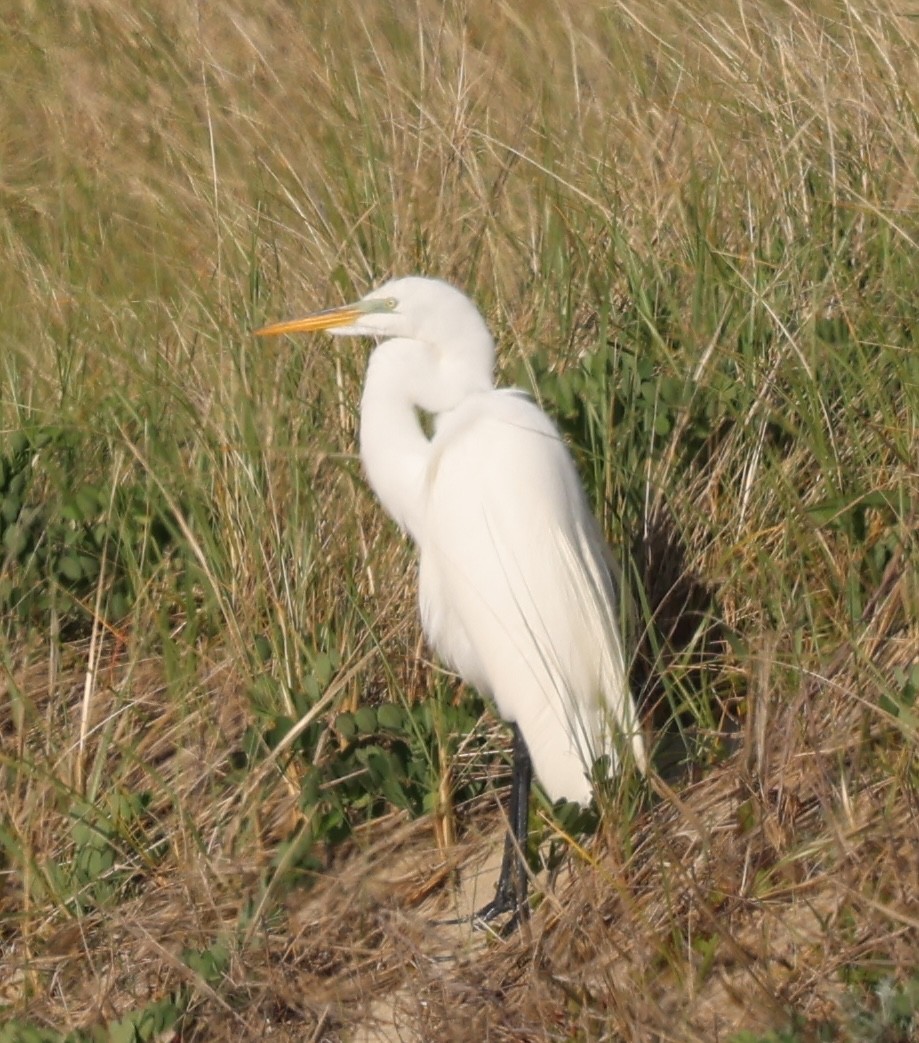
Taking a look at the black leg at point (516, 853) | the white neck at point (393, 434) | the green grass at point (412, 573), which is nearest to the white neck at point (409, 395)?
the white neck at point (393, 434)

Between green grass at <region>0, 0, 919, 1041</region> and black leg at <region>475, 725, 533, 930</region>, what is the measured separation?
2.0 inches

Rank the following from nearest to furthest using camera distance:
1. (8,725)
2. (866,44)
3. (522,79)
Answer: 1. (8,725)
2. (866,44)
3. (522,79)

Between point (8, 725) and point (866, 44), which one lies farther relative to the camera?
point (866, 44)

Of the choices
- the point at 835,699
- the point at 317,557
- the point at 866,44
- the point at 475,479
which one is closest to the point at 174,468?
the point at 317,557

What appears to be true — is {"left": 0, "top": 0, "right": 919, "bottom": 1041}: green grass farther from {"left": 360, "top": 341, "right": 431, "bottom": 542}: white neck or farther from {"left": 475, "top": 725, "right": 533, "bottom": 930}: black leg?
{"left": 360, "top": 341, "right": 431, "bottom": 542}: white neck

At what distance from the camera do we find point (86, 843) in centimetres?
246

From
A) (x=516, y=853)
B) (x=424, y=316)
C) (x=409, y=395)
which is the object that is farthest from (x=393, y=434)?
(x=516, y=853)

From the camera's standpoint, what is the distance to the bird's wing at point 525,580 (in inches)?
100

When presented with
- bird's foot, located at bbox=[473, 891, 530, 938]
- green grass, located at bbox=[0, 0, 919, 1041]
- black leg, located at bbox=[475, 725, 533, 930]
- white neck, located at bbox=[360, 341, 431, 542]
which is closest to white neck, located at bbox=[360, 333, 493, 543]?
white neck, located at bbox=[360, 341, 431, 542]

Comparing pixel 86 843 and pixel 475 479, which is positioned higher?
pixel 475 479

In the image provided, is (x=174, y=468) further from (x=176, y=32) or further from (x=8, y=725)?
(x=176, y=32)

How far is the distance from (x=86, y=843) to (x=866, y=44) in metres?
2.33

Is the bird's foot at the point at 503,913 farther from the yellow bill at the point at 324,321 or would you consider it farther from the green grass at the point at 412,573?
the yellow bill at the point at 324,321

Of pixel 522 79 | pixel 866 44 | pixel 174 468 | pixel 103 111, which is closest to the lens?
pixel 174 468
